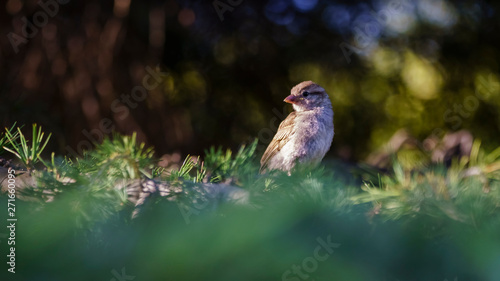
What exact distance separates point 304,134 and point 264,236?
202 cm

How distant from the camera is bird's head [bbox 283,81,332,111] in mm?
2938

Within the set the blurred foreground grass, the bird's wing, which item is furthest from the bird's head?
the blurred foreground grass

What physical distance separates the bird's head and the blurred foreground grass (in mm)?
2129

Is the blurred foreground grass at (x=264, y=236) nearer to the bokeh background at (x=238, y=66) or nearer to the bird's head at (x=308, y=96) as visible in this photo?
the bird's head at (x=308, y=96)

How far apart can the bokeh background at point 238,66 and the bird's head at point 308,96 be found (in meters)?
0.76

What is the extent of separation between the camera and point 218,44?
3.83m

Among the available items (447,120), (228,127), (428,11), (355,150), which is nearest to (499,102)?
(447,120)

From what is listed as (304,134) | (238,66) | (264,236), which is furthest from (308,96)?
(264,236)

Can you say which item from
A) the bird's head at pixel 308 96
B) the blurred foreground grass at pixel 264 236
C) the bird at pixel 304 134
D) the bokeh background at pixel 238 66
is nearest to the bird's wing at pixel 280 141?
the bird at pixel 304 134

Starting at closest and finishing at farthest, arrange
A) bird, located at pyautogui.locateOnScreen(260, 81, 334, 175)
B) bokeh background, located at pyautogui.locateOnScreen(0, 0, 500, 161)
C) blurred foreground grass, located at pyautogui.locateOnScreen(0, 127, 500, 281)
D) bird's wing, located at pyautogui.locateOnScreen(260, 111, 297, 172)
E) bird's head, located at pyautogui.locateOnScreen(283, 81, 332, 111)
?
blurred foreground grass, located at pyautogui.locateOnScreen(0, 127, 500, 281)
bird, located at pyautogui.locateOnScreen(260, 81, 334, 175)
bird's wing, located at pyautogui.locateOnScreen(260, 111, 297, 172)
bird's head, located at pyautogui.locateOnScreen(283, 81, 332, 111)
bokeh background, located at pyautogui.locateOnScreen(0, 0, 500, 161)

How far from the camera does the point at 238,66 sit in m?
3.88

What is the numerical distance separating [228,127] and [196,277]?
3203 millimetres

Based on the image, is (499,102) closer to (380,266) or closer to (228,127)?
(228,127)

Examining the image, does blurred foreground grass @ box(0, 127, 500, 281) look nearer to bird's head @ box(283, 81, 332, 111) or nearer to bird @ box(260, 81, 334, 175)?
bird @ box(260, 81, 334, 175)
